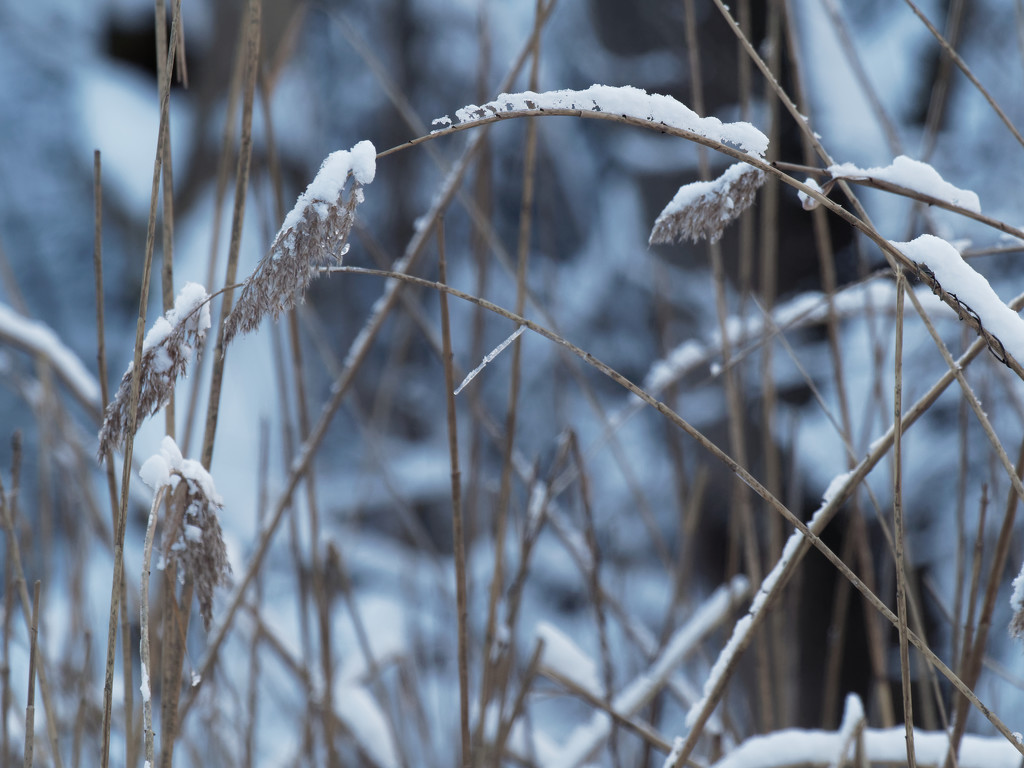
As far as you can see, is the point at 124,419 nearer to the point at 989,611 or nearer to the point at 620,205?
the point at 989,611

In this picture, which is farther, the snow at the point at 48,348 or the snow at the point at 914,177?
the snow at the point at 48,348

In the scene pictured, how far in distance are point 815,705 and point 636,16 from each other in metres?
1.86

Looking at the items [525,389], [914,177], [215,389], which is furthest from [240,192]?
[525,389]

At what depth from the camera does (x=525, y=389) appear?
270 cm

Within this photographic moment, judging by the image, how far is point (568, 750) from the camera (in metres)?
0.76

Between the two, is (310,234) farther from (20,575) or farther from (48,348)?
(48,348)

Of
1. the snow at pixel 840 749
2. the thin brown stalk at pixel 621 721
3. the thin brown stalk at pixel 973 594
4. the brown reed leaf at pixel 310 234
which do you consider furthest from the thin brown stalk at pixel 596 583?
the brown reed leaf at pixel 310 234

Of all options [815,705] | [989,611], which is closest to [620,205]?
[815,705]

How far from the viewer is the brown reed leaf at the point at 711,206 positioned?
34 cm

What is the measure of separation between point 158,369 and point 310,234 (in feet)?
0.29

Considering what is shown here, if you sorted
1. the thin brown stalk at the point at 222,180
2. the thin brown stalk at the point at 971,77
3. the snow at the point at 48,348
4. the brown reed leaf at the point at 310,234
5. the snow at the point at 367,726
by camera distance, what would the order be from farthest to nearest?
the snow at the point at 367,726 → the snow at the point at 48,348 → the thin brown stalk at the point at 222,180 → the thin brown stalk at the point at 971,77 → the brown reed leaf at the point at 310,234

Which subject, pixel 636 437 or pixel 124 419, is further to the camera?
pixel 636 437

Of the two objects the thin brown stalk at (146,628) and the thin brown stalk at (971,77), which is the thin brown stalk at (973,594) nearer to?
the thin brown stalk at (971,77)

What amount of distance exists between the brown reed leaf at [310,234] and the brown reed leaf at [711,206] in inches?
5.0
